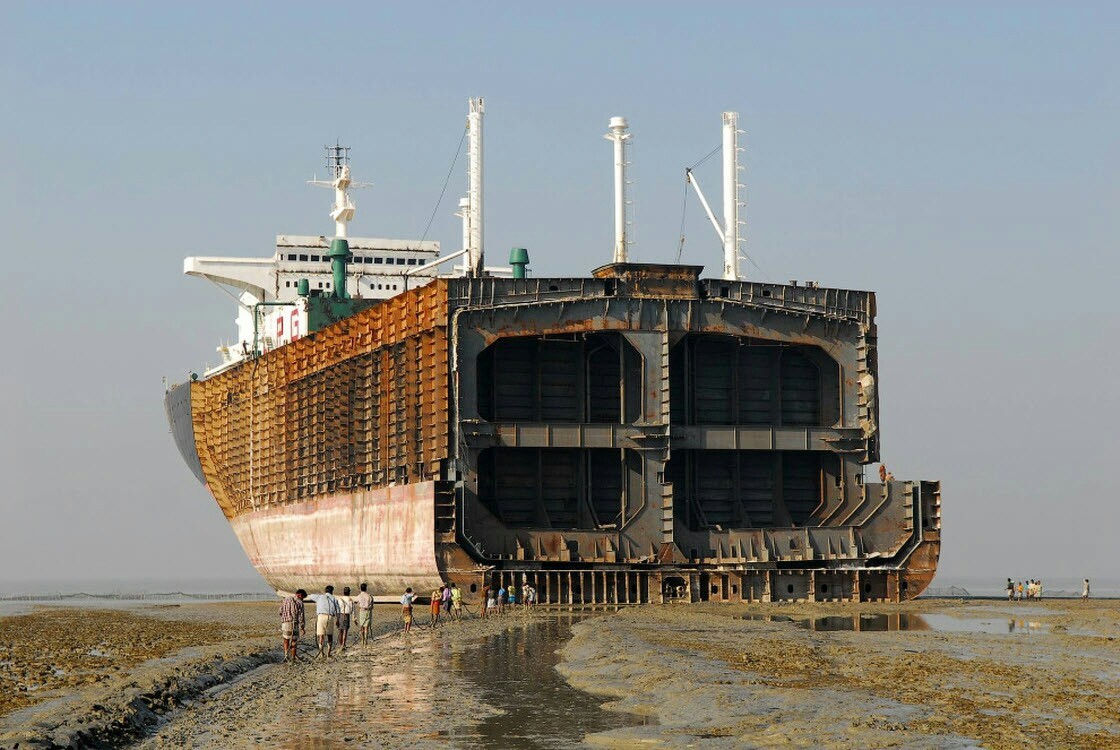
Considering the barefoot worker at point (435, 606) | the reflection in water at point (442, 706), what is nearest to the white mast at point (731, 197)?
the barefoot worker at point (435, 606)

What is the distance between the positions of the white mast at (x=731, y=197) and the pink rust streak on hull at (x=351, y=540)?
834 inches

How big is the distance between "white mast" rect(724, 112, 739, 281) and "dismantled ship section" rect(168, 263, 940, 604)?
36.3 ft

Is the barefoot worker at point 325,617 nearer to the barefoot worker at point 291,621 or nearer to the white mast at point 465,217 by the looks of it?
the barefoot worker at point 291,621

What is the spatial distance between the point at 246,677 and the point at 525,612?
22.2 m

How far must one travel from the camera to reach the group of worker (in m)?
29.8

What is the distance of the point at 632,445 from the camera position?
54812 mm

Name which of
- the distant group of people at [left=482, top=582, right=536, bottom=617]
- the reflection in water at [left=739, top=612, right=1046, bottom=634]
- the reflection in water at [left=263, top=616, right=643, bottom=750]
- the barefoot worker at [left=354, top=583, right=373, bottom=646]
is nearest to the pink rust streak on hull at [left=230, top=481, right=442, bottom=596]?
the distant group of people at [left=482, top=582, right=536, bottom=617]

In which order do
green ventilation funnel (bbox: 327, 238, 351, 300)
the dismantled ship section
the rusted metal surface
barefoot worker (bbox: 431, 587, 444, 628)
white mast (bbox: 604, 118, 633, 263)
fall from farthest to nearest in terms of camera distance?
green ventilation funnel (bbox: 327, 238, 351, 300) < white mast (bbox: 604, 118, 633, 263) < the rusted metal surface < the dismantled ship section < barefoot worker (bbox: 431, 587, 444, 628)

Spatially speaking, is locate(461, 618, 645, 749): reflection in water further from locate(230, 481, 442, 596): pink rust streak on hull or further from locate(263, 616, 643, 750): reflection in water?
locate(230, 481, 442, 596): pink rust streak on hull

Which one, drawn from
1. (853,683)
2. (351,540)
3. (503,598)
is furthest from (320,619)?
(351,540)

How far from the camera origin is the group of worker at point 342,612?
29766 millimetres

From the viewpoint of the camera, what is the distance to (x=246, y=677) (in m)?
27.7

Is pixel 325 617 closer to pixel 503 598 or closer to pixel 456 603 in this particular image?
pixel 456 603

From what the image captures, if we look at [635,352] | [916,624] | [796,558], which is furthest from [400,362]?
[916,624]
